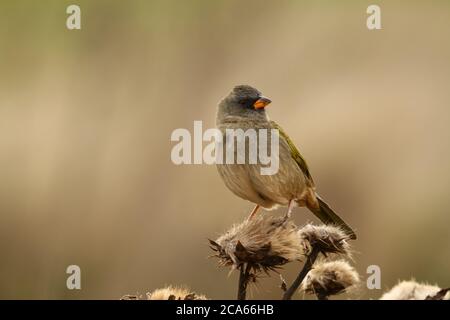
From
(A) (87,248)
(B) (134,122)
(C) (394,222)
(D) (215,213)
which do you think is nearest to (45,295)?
(A) (87,248)

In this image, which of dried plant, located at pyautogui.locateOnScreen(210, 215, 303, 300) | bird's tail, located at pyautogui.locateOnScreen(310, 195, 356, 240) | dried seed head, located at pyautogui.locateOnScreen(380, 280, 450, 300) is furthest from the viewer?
bird's tail, located at pyautogui.locateOnScreen(310, 195, 356, 240)

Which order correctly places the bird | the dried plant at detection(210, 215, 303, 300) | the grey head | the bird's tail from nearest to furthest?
the dried plant at detection(210, 215, 303, 300)
the bird
the grey head
the bird's tail

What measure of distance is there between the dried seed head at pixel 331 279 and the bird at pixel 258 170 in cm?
105

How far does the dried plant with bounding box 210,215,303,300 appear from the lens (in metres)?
3.82

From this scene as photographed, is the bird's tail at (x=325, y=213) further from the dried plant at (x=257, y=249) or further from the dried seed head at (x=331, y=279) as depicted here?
the dried plant at (x=257, y=249)

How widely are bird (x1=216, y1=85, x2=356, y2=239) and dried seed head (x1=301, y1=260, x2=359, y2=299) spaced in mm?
1048

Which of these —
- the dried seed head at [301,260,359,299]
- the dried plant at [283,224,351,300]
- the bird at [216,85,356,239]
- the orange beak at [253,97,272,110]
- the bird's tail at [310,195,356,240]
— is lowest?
the dried seed head at [301,260,359,299]

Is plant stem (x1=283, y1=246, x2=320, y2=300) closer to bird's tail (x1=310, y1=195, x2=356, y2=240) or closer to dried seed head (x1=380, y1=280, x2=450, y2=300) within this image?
dried seed head (x1=380, y1=280, x2=450, y2=300)

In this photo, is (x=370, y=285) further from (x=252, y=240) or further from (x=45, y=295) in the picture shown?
(x=45, y=295)

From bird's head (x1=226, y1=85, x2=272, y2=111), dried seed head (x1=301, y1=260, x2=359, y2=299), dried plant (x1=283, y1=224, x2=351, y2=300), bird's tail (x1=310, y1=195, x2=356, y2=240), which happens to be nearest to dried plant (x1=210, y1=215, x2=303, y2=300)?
dried plant (x1=283, y1=224, x2=351, y2=300)

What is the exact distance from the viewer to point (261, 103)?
5340 mm

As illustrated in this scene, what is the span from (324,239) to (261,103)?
1.48 m

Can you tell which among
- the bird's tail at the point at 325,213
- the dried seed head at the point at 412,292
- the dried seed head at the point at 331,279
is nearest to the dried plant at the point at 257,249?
the dried seed head at the point at 331,279

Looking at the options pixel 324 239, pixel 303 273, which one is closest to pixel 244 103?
pixel 324 239
